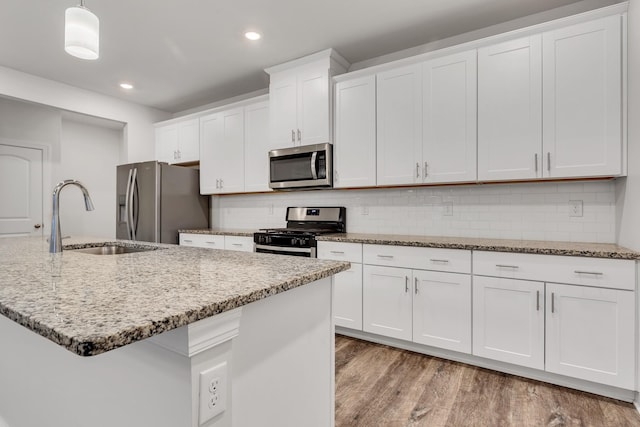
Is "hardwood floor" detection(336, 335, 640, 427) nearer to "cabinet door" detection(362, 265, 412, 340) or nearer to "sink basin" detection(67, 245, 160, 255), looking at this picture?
"cabinet door" detection(362, 265, 412, 340)

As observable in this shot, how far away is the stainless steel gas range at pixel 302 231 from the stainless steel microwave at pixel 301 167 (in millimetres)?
398

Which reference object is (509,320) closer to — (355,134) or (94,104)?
(355,134)

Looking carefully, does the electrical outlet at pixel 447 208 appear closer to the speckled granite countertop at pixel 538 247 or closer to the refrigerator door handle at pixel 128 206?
the speckled granite countertop at pixel 538 247

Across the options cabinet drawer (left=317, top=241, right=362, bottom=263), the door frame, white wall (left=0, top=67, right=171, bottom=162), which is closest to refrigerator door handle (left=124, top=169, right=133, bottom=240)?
white wall (left=0, top=67, right=171, bottom=162)

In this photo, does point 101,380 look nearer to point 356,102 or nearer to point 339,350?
point 339,350

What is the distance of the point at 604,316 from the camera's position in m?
1.96

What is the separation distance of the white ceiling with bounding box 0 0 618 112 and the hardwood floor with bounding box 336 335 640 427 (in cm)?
266

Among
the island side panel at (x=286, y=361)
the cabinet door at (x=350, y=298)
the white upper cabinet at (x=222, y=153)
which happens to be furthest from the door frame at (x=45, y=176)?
the island side panel at (x=286, y=361)

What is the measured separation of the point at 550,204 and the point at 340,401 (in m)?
2.10

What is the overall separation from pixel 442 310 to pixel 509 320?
427 millimetres

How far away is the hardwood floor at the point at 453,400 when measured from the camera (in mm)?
1789

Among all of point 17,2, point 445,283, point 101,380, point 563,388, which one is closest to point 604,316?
point 563,388

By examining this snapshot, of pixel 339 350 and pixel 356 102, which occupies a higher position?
pixel 356 102

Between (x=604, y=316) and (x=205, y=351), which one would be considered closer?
(x=205, y=351)
